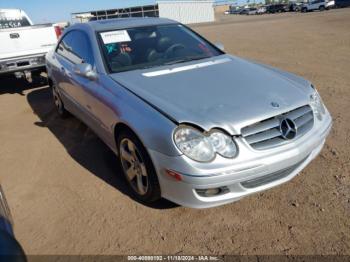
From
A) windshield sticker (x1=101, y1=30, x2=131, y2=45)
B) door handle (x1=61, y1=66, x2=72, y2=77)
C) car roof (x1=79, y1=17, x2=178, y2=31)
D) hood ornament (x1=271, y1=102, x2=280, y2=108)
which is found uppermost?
car roof (x1=79, y1=17, x2=178, y2=31)

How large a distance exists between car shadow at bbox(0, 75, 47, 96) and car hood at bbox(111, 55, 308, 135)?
17.8 ft

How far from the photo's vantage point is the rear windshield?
8.48 m

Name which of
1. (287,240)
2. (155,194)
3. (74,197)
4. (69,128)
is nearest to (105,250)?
(155,194)

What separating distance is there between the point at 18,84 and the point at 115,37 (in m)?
6.07

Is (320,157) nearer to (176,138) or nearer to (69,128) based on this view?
(176,138)

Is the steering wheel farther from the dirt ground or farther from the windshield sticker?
the dirt ground

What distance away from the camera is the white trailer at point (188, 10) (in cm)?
5650

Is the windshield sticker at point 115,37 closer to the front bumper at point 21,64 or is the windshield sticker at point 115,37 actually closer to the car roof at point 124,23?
the car roof at point 124,23

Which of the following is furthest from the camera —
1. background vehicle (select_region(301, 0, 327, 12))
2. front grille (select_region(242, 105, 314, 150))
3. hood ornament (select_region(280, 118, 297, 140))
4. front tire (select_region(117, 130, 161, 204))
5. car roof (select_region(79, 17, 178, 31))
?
background vehicle (select_region(301, 0, 327, 12))

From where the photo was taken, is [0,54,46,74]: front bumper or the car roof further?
[0,54,46,74]: front bumper


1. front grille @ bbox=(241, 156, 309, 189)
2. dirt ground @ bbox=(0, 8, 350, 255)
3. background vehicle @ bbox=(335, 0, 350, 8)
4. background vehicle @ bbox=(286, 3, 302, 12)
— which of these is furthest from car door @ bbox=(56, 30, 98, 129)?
background vehicle @ bbox=(286, 3, 302, 12)

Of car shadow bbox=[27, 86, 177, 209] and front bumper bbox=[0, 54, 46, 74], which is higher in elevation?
front bumper bbox=[0, 54, 46, 74]

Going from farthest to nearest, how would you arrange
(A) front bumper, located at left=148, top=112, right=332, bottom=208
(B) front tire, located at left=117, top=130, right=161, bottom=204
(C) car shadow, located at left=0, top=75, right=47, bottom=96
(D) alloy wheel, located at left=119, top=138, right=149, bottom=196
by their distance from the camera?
1. (C) car shadow, located at left=0, top=75, right=47, bottom=96
2. (D) alloy wheel, located at left=119, top=138, right=149, bottom=196
3. (B) front tire, located at left=117, top=130, right=161, bottom=204
4. (A) front bumper, located at left=148, top=112, right=332, bottom=208

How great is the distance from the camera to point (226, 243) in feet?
8.70
